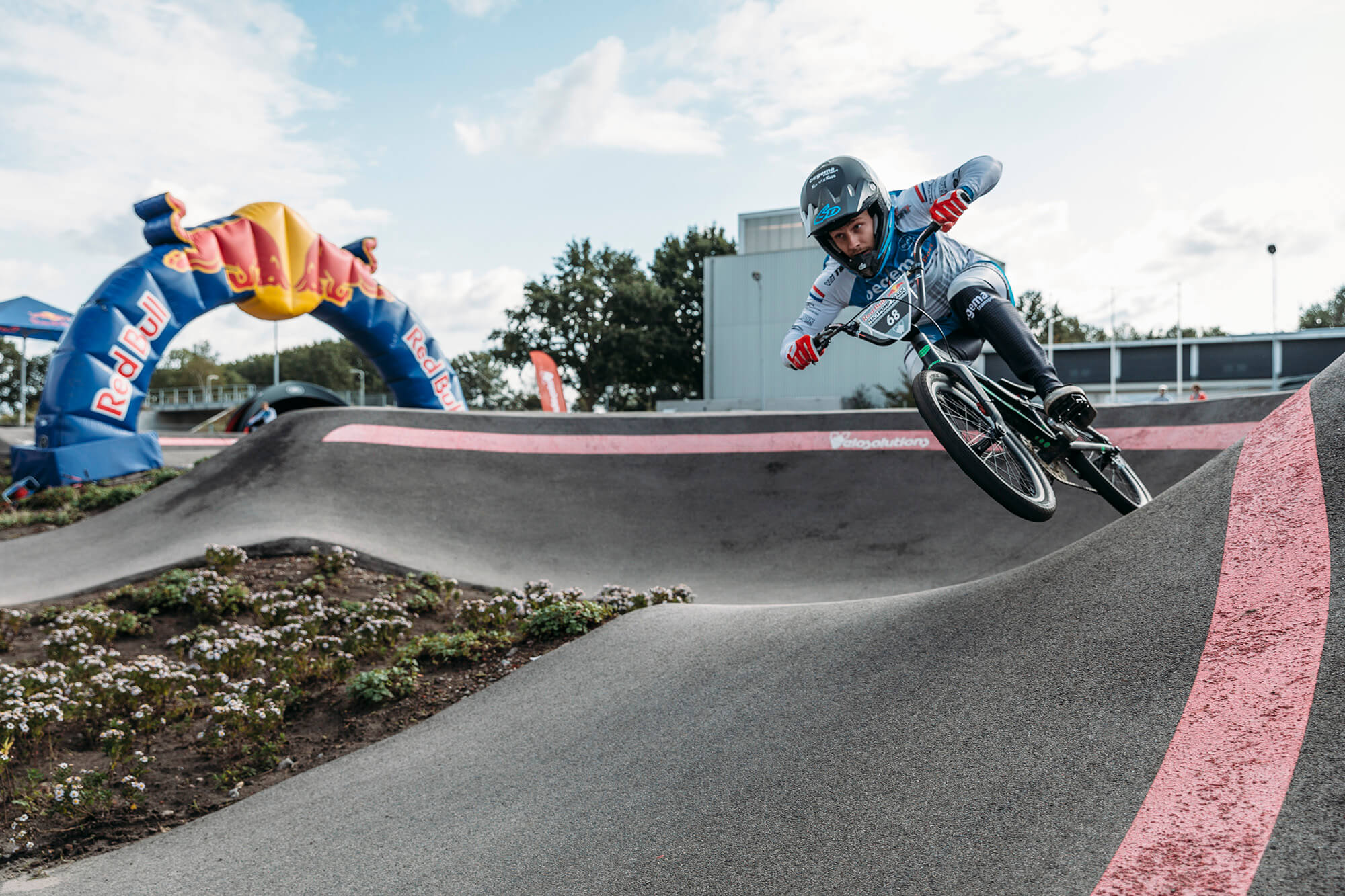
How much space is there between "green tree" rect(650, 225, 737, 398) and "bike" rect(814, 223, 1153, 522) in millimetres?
42899

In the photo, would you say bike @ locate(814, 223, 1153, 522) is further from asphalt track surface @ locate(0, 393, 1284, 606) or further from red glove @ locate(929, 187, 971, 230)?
asphalt track surface @ locate(0, 393, 1284, 606)

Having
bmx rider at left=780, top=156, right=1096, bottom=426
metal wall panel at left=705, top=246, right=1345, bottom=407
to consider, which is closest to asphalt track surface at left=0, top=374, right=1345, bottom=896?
bmx rider at left=780, top=156, right=1096, bottom=426

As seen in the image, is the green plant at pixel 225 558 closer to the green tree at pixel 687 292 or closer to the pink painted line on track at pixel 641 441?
the pink painted line on track at pixel 641 441

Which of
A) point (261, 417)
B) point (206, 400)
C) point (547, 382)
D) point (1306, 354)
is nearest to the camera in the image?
point (261, 417)

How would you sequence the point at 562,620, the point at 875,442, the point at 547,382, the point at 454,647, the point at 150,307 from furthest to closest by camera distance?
the point at 547,382 → the point at 150,307 → the point at 875,442 → the point at 562,620 → the point at 454,647

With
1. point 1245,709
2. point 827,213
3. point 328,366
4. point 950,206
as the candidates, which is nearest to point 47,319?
point 827,213

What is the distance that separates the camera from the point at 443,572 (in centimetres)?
824

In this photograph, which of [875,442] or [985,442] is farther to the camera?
[875,442]

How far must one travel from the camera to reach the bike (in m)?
4.80

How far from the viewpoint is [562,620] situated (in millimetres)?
5949

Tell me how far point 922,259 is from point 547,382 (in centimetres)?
2118

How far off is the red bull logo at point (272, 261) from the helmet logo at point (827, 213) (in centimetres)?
1360

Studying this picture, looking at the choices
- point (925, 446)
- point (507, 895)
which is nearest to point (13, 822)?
point (507, 895)

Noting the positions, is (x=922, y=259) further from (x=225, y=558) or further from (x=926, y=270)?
(x=225, y=558)
